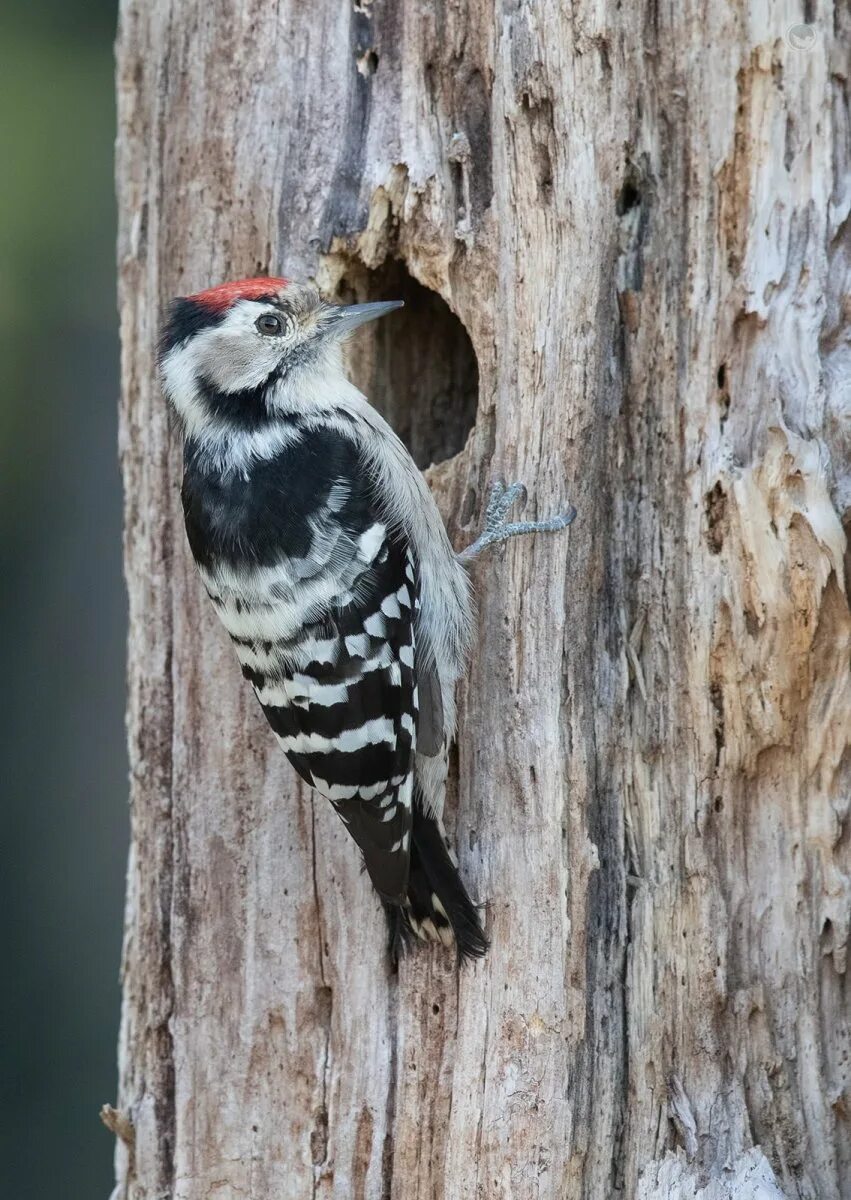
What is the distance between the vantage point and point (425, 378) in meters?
4.30

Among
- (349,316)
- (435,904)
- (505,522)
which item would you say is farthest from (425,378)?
(435,904)

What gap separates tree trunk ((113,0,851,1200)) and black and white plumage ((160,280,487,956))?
0.11 meters

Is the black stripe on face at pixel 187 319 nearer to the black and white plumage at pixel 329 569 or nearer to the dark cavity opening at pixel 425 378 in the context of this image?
the black and white plumage at pixel 329 569

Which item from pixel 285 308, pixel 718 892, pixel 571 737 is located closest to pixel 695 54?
pixel 285 308

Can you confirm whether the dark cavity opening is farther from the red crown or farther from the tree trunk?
the red crown

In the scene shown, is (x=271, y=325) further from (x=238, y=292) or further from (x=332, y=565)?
(x=332, y=565)

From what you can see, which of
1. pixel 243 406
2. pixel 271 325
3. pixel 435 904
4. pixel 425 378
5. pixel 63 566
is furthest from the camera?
pixel 63 566

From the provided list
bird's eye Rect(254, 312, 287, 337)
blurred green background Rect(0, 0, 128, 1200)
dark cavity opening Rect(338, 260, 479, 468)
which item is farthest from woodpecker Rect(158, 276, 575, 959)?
blurred green background Rect(0, 0, 128, 1200)

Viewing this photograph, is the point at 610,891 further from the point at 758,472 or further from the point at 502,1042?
the point at 758,472

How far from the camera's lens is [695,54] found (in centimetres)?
362

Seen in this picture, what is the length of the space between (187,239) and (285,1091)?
2.36 m

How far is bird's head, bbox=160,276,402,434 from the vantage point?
12.1 feet

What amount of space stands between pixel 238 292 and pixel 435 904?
1.64 meters

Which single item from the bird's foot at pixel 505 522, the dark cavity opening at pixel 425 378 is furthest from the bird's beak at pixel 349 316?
the bird's foot at pixel 505 522
